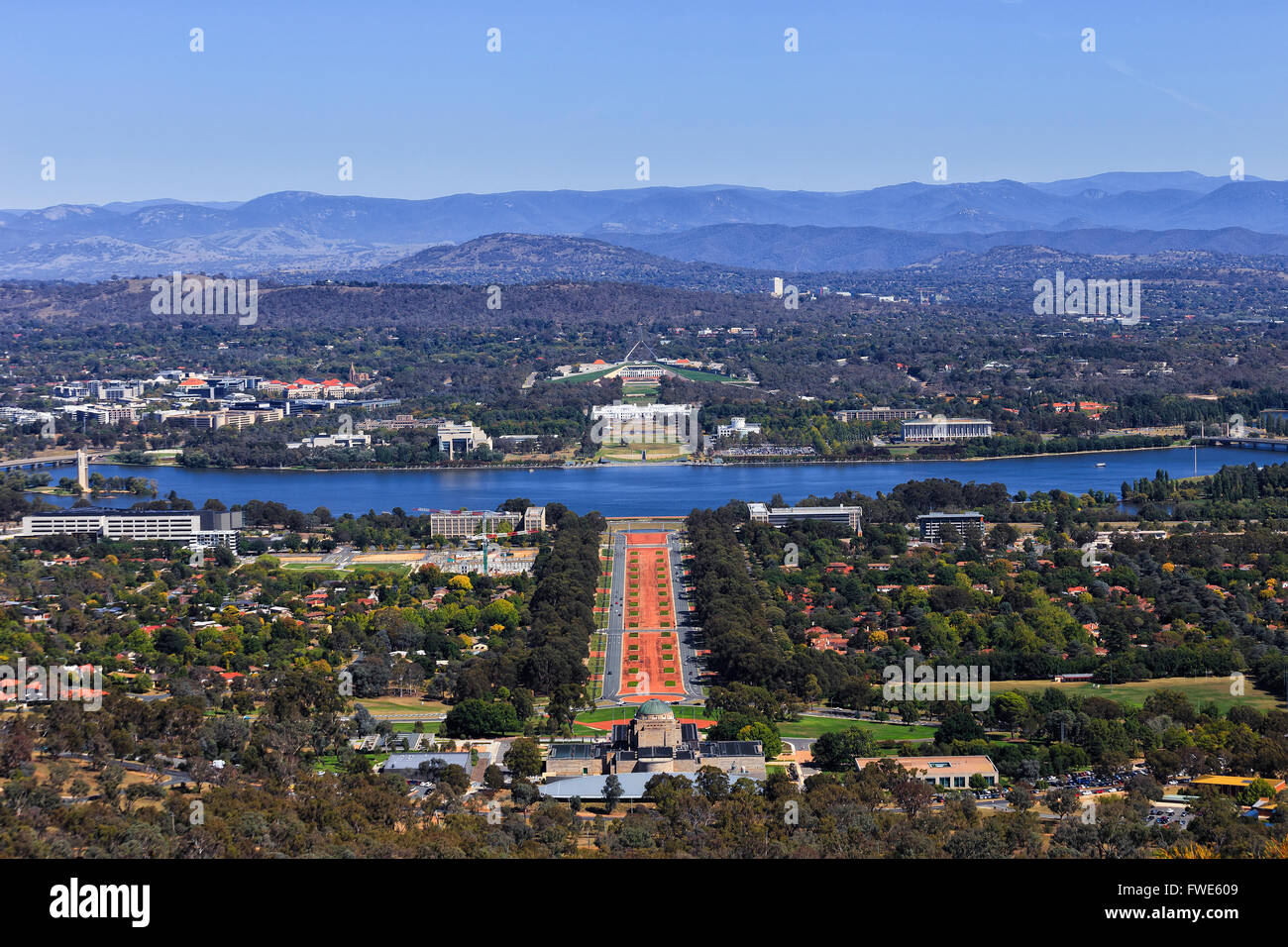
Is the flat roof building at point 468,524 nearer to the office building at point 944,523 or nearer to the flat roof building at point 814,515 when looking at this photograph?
the flat roof building at point 814,515

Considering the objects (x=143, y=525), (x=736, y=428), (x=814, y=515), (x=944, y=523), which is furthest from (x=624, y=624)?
(x=736, y=428)

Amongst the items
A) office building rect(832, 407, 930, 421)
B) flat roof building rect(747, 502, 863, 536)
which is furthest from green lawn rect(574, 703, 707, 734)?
office building rect(832, 407, 930, 421)

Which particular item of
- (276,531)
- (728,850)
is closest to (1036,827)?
(728,850)

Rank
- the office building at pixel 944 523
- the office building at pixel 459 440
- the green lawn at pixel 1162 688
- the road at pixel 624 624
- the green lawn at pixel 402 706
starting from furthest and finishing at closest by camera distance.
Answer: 1. the office building at pixel 459 440
2. the office building at pixel 944 523
3. the road at pixel 624 624
4. the green lawn at pixel 402 706
5. the green lawn at pixel 1162 688

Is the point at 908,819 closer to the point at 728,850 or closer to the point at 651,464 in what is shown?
the point at 728,850

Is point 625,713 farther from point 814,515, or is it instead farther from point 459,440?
point 459,440

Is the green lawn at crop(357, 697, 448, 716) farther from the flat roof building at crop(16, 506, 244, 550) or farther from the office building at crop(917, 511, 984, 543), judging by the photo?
the office building at crop(917, 511, 984, 543)

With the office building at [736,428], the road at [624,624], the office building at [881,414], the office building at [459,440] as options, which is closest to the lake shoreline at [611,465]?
the office building at [459,440]
